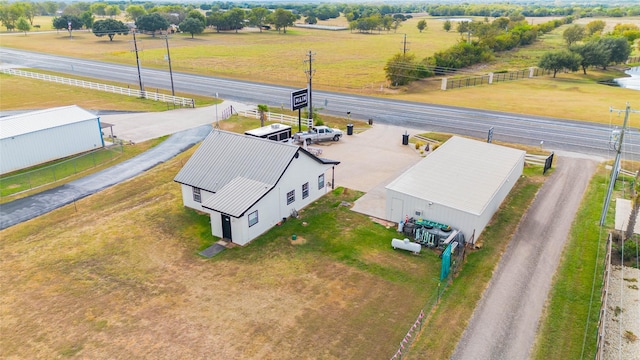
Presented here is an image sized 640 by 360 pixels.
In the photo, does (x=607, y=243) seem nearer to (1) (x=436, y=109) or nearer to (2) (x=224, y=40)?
(1) (x=436, y=109)

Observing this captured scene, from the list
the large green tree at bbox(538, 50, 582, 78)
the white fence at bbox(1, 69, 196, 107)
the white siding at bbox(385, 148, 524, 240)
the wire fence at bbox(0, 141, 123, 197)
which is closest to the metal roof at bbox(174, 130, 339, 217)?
the white siding at bbox(385, 148, 524, 240)

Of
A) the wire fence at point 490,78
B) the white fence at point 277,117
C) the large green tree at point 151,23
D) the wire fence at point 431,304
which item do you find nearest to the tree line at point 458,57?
the wire fence at point 490,78

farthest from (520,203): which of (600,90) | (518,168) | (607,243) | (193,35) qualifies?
(193,35)

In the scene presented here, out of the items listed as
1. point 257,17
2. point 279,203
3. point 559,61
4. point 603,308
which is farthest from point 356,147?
point 257,17

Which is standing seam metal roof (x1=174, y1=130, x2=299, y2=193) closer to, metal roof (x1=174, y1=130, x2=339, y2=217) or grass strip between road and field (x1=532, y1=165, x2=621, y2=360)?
metal roof (x1=174, y1=130, x2=339, y2=217)

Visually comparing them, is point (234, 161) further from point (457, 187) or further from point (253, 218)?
point (457, 187)

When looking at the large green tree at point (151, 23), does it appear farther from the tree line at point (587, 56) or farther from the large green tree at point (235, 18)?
the tree line at point (587, 56)
